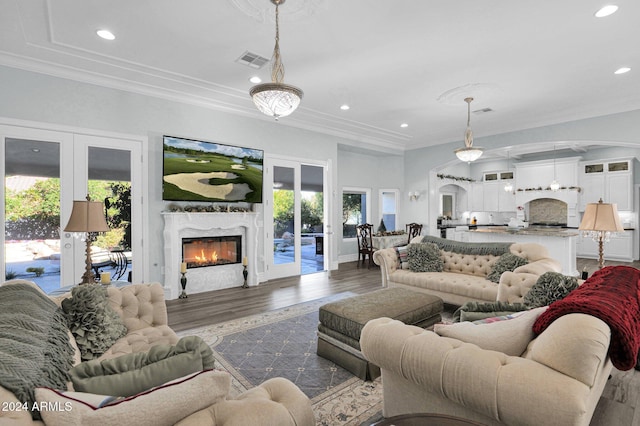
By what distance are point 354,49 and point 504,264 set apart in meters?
3.14

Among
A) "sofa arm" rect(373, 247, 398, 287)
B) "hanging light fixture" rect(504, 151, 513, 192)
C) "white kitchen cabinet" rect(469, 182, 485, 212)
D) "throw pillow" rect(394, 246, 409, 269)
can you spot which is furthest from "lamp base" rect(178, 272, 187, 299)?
"white kitchen cabinet" rect(469, 182, 485, 212)

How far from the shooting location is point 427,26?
3.22 metres

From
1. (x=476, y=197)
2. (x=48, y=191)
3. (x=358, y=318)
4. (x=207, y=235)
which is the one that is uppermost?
(x=476, y=197)

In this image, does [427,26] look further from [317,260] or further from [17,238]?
[317,260]

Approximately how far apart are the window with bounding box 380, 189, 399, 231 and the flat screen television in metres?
4.51

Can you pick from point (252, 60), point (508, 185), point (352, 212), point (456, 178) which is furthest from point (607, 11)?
point (508, 185)

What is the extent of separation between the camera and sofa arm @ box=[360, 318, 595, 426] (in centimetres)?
118

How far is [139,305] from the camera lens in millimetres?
2529

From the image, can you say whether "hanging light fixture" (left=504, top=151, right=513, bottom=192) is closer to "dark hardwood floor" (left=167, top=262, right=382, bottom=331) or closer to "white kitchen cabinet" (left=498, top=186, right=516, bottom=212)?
"white kitchen cabinet" (left=498, top=186, right=516, bottom=212)

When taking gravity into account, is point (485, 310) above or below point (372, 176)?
below

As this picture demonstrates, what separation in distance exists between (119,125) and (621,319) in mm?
5473

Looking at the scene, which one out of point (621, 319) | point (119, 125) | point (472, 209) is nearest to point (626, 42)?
point (621, 319)

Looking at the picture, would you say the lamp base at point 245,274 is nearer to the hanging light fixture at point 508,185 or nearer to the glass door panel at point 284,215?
the glass door panel at point 284,215

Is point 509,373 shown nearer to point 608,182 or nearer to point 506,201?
point 608,182
